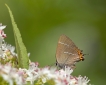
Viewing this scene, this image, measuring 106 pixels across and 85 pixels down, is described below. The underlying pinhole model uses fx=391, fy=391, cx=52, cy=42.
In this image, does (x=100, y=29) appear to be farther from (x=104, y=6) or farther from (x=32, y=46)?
(x=32, y=46)

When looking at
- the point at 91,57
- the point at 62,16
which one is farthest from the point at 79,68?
the point at 62,16

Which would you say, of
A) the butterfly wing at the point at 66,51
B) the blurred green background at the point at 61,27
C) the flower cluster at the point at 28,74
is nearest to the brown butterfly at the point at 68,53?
the butterfly wing at the point at 66,51

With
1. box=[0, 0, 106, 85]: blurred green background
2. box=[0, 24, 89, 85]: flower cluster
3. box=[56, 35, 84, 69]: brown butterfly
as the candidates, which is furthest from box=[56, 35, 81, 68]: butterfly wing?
box=[0, 0, 106, 85]: blurred green background

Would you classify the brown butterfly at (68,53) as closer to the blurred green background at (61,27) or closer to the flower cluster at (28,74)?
the flower cluster at (28,74)

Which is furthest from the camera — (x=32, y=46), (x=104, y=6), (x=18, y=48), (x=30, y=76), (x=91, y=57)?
(x=104, y=6)

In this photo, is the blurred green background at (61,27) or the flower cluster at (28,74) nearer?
the flower cluster at (28,74)

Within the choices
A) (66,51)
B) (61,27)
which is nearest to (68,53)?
(66,51)

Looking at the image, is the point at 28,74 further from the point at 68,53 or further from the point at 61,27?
the point at 61,27
